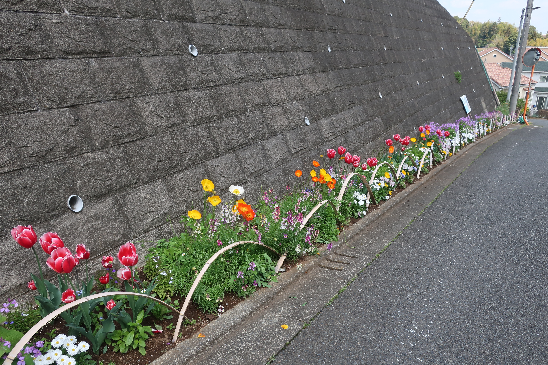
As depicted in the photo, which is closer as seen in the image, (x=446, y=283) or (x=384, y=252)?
(x=446, y=283)

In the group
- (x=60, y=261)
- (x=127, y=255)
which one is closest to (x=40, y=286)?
(x=60, y=261)

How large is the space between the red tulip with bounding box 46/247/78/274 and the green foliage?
0.61 m

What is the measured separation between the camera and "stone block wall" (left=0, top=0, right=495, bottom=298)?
256cm

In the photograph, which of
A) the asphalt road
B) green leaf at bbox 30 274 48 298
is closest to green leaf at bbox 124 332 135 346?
green leaf at bbox 30 274 48 298

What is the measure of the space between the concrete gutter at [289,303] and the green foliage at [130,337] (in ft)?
0.61

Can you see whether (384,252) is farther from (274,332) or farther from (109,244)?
(109,244)

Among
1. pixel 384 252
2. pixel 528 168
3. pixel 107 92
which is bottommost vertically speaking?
pixel 528 168

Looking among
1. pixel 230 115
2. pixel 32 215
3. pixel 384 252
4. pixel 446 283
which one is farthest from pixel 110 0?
pixel 446 283

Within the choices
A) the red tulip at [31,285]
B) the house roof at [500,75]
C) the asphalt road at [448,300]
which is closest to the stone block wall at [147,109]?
the red tulip at [31,285]

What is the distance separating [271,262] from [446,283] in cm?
169

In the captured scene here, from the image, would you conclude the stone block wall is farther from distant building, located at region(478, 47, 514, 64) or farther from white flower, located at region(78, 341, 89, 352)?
distant building, located at region(478, 47, 514, 64)

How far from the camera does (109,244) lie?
2.89 m

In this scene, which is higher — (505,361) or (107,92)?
(107,92)

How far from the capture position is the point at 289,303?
306 centimetres
